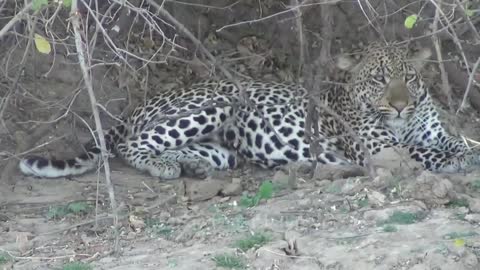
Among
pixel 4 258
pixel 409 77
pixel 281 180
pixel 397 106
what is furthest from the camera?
pixel 409 77

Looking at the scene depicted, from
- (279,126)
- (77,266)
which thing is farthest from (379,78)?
(77,266)

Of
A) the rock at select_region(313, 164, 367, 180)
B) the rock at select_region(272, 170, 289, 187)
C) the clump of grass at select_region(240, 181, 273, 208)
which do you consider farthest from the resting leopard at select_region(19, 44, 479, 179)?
the clump of grass at select_region(240, 181, 273, 208)

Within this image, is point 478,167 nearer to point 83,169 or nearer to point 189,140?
point 189,140

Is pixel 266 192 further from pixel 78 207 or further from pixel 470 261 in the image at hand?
pixel 470 261

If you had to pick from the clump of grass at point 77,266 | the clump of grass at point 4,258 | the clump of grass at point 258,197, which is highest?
the clump of grass at point 258,197

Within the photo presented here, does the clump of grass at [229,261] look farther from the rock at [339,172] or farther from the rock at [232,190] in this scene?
the rock at [339,172]

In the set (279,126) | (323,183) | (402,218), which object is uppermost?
(279,126)

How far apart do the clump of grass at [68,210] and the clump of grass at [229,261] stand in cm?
160

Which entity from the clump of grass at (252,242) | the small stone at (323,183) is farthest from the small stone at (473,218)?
the small stone at (323,183)

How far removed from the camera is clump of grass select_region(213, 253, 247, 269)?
589 cm

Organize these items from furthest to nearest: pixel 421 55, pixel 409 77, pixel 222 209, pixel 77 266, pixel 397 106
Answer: pixel 421 55, pixel 409 77, pixel 397 106, pixel 222 209, pixel 77 266

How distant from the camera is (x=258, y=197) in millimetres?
7152

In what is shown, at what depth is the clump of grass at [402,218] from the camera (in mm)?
6331

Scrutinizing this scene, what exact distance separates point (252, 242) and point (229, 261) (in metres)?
0.28
